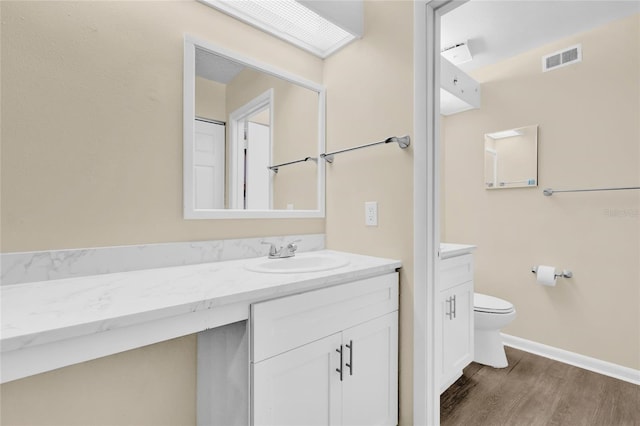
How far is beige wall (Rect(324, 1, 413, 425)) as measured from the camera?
54.2 inches

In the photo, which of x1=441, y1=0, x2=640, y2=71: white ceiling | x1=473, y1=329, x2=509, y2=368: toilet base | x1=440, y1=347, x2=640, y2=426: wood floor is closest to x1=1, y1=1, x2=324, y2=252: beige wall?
x1=441, y1=0, x2=640, y2=71: white ceiling

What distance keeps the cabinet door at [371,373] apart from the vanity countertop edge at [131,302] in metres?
0.25

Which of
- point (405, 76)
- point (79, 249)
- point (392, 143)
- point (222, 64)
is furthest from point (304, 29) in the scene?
point (79, 249)

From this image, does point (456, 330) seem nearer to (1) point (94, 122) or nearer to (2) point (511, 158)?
(2) point (511, 158)

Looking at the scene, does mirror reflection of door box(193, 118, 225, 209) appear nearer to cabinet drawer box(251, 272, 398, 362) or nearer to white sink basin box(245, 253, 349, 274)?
white sink basin box(245, 253, 349, 274)

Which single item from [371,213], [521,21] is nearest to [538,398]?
[371,213]

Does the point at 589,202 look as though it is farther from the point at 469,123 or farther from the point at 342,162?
the point at 342,162

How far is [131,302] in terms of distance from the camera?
81 cm

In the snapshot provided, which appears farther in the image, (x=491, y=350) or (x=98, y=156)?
(x=491, y=350)

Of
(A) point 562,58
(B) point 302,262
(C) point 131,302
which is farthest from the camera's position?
(A) point 562,58

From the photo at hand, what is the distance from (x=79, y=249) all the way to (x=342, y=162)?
1.23 meters

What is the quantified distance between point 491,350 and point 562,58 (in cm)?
212

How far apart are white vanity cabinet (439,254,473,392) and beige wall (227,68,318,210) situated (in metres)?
0.86

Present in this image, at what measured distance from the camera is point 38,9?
104cm
